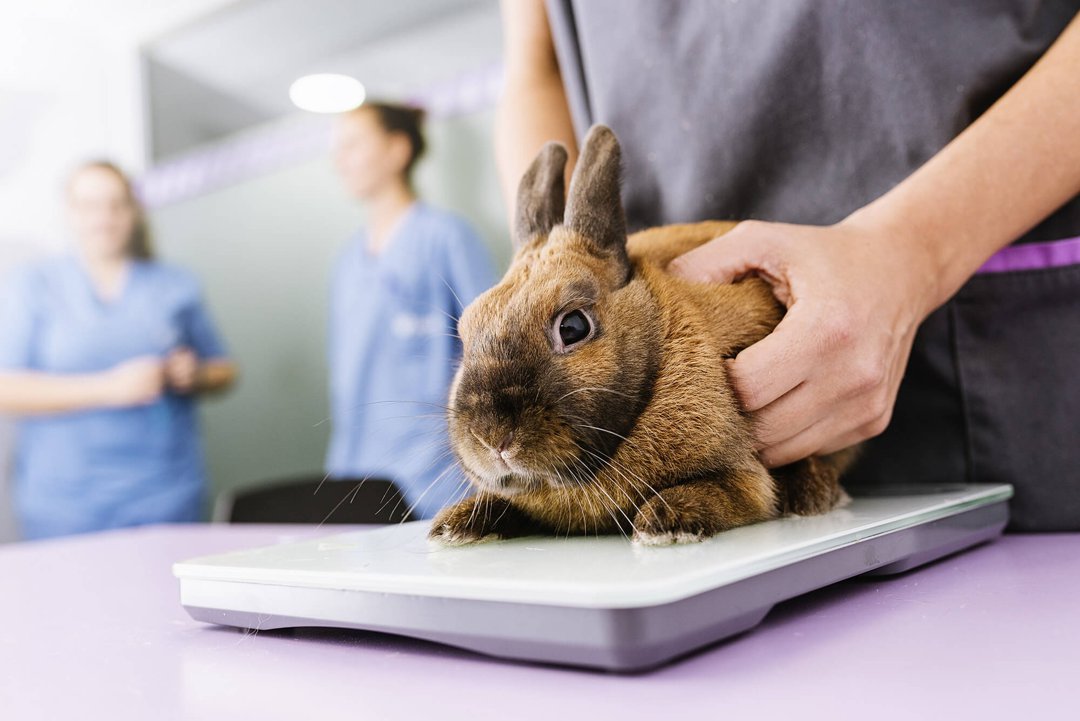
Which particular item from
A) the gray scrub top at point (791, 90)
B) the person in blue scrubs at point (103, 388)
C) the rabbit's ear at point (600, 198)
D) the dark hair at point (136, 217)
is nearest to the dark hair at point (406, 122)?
the person in blue scrubs at point (103, 388)

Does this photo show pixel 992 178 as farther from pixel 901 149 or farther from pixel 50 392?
pixel 50 392

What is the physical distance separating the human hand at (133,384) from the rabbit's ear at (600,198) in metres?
2.92

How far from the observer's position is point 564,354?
0.68 meters

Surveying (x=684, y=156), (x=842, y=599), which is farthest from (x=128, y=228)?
(x=842, y=599)

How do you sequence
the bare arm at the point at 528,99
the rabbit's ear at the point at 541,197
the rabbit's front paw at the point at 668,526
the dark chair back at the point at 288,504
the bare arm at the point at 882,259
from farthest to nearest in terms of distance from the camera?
the dark chair back at the point at 288,504 → the bare arm at the point at 528,99 → the rabbit's ear at the point at 541,197 → the bare arm at the point at 882,259 → the rabbit's front paw at the point at 668,526

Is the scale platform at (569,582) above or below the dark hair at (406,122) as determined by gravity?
below

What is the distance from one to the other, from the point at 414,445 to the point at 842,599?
2021 mm

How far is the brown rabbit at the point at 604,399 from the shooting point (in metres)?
0.65

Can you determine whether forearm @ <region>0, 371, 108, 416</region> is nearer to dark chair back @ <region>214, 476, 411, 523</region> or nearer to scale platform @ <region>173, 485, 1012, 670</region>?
dark chair back @ <region>214, 476, 411, 523</region>

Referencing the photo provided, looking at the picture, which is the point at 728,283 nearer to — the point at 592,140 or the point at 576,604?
the point at 592,140

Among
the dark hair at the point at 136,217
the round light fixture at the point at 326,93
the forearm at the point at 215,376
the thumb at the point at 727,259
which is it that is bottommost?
the forearm at the point at 215,376

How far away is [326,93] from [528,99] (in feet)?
7.78

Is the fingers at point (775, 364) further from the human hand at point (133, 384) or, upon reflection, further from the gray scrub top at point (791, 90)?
the human hand at point (133, 384)

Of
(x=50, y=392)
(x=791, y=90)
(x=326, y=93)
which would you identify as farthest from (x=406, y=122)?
(x=791, y=90)
